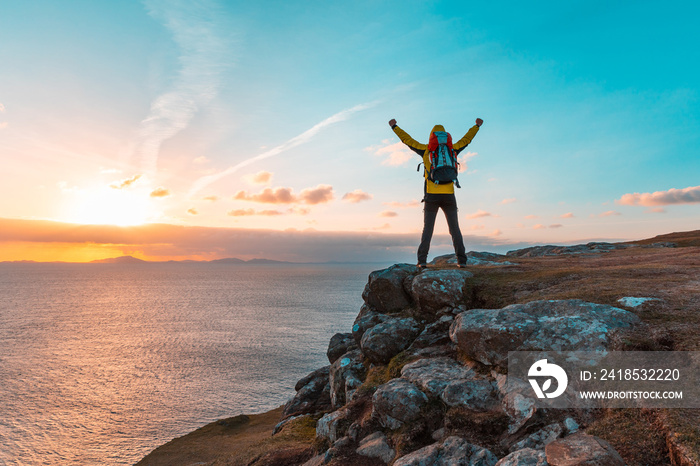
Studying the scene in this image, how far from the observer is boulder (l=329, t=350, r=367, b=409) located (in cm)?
1503

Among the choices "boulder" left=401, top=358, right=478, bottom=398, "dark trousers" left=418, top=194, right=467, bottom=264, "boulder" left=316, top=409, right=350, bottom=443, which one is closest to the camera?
"boulder" left=401, top=358, right=478, bottom=398

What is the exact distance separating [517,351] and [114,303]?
165m

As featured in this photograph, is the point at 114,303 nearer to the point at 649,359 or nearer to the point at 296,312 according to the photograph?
the point at 296,312

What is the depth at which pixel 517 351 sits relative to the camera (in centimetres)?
956

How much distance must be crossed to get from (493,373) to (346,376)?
7.58 meters

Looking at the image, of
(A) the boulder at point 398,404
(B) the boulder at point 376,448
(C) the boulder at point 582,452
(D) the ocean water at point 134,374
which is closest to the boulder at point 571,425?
(C) the boulder at point 582,452

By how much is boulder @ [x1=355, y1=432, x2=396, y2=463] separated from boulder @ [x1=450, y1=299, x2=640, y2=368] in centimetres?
347

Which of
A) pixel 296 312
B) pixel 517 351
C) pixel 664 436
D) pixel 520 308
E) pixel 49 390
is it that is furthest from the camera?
pixel 296 312

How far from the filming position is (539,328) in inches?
383

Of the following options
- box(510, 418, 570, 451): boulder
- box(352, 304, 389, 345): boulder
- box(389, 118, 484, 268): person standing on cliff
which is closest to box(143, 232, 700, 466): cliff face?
box(510, 418, 570, 451): boulder

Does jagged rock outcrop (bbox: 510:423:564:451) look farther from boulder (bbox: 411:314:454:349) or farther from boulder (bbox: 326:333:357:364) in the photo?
boulder (bbox: 326:333:357:364)

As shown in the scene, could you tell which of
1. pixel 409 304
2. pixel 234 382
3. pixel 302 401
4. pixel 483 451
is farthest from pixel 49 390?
pixel 483 451

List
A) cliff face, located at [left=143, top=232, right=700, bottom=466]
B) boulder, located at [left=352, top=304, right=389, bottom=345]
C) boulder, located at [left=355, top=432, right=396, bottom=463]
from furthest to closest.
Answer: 1. boulder, located at [left=352, top=304, right=389, bottom=345]
2. boulder, located at [left=355, top=432, right=396, bottom=463]
3. cliff face, located at [left=143, top=232, right=700, bottom=466]

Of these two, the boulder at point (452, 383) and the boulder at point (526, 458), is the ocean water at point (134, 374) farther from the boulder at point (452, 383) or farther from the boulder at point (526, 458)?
the boulder at point (526, 458)
